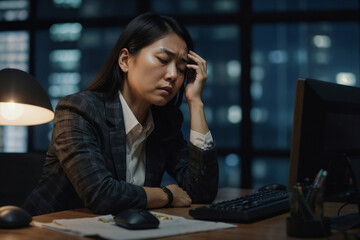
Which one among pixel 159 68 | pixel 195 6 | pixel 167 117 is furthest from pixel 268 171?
pixel 159 68

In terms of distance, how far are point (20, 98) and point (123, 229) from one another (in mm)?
876

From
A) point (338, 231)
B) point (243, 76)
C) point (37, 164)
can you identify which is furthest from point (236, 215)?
point (243, 76)

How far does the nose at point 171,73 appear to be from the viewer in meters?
1.54

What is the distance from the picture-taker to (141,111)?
5.51 feet

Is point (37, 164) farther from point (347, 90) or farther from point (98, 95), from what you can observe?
point (347, 90)

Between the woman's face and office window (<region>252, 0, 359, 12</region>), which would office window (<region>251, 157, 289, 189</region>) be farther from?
the woman's face

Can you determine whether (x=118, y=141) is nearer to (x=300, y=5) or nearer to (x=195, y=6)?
(x=195, y=6)

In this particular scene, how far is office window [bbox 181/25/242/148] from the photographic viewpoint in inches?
149

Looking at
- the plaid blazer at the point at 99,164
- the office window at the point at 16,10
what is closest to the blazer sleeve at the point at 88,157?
the plaid blazer at the point at 99,164

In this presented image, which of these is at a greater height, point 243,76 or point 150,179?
point 243,76

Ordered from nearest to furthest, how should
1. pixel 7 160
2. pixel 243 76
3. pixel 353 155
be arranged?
pixel 353 155 → pixel 7 160 → pixel 243 76

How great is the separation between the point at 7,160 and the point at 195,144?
0.73m

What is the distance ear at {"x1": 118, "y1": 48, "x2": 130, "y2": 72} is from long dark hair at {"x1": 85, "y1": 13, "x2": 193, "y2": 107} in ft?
0.05

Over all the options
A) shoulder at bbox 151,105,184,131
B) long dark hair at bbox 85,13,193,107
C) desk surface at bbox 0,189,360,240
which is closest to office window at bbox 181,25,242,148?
shoulder at bbox 151,105,184,131
